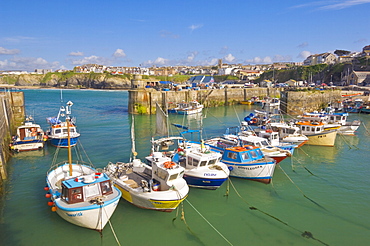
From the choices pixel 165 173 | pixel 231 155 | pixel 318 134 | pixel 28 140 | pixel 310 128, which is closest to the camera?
pixel 165 173

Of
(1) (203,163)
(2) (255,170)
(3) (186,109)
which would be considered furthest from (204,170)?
(3) (186,109)

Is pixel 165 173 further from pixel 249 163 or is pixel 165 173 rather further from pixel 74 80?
pixel 74 80

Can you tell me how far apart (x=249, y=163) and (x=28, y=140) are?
20.6 meters

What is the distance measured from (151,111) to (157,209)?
132 feet

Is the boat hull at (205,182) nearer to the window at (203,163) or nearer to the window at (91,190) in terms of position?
the window at (203,163)

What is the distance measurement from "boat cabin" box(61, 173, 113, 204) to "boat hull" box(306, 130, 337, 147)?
23.5m

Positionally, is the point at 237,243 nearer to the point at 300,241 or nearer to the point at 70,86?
the point at 300,241

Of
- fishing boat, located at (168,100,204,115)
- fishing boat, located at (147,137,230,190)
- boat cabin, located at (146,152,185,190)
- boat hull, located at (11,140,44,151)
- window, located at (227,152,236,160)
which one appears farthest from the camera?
fishing boat, located at (168,100,204,115)

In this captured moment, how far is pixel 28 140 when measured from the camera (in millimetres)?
25609

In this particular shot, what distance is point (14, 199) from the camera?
16.0 m

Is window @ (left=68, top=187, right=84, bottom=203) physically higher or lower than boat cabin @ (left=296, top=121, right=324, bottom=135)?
lower

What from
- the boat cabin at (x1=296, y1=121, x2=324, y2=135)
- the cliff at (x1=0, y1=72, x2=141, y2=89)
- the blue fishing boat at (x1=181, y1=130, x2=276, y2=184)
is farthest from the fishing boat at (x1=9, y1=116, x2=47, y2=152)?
the cliff at (x1=0, y1=72, x2=141, y2=89)

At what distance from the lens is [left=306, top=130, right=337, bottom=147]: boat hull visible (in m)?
28.3

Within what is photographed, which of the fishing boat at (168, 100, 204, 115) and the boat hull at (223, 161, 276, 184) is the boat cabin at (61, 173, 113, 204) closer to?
the boat hull at (223, 161, 276, 184)
